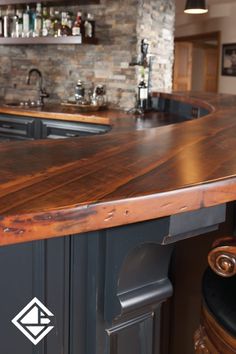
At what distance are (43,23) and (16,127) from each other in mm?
1064

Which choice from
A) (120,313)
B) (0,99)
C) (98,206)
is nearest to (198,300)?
(120,313)

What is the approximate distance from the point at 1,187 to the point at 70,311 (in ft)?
1.14

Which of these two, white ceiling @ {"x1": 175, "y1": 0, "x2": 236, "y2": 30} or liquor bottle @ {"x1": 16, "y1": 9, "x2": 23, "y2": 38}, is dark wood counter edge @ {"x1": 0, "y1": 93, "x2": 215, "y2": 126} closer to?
liquor bottle @ {"x1": 16, "y1": 9, "x2": 23, "y2": 38}

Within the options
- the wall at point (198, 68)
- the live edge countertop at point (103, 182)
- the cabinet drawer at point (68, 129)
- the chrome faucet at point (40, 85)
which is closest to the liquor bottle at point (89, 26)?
the chrome faucet at point (40, 85)

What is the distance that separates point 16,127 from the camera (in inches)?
162

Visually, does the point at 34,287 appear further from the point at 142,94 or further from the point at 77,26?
the point at 77,26

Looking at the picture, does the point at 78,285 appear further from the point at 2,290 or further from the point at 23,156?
the point at 23,156

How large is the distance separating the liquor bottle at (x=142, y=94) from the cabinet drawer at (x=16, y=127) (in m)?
0.96

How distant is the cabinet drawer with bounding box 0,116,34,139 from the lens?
404 cm

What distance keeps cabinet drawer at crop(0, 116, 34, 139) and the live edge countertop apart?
2.75m

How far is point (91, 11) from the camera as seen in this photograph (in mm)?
A: 4148

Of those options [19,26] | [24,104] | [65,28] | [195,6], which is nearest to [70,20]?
[65,28]

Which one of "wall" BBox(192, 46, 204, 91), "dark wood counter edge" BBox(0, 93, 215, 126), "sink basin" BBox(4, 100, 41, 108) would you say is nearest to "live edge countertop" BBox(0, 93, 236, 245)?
"dark wood counter edge" BBox(0, 93, 215, 126)

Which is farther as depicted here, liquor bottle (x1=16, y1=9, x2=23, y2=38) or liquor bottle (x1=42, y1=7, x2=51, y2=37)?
liquor bottle (x1=16, y1=9, x2=23, y2=38)
